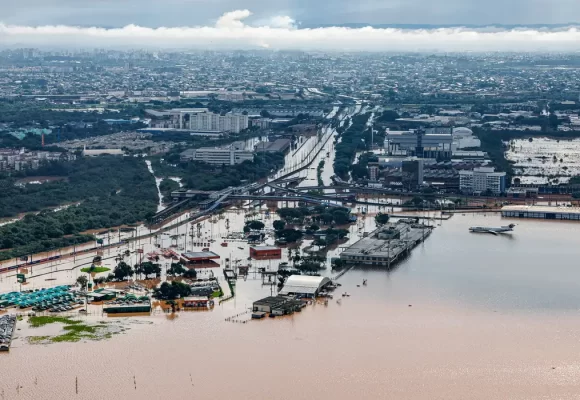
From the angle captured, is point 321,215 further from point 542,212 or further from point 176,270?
point 176,270

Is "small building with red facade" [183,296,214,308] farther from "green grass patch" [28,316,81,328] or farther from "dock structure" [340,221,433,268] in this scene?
"dock structure" [340,221,433,268]

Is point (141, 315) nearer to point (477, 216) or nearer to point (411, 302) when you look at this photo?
point (411, 302)

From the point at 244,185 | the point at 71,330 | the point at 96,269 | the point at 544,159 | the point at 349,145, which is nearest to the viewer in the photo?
the point at 71,330

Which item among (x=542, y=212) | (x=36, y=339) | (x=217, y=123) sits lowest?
(x=36, y=339)

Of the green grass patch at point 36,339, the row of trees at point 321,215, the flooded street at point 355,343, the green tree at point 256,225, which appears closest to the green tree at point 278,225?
the green tree at point 256,225

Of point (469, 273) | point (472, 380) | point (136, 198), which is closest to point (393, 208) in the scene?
point (136, 198)

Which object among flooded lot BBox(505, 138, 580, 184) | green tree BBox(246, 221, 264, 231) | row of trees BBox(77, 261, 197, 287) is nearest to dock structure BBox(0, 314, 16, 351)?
row of trees BBox(77, 261, 197, 287)

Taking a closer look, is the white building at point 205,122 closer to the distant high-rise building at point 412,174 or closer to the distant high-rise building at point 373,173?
the distant high-rise building at point 373,173

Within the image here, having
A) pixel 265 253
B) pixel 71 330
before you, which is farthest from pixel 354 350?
pixel 265 253
